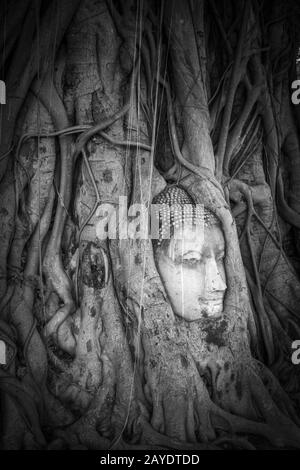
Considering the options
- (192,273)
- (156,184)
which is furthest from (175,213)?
(192,273)

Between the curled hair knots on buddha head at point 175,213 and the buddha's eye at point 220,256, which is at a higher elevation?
the curled hair knots on buddha head at point 175,213

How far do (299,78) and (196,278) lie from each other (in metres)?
1.63

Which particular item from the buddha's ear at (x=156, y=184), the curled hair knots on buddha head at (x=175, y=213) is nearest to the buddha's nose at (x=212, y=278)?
the curled hair knots on buddha head at (x=175, y=213)

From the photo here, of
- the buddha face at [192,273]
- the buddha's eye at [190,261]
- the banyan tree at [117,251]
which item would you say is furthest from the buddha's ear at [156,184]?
the buddha's eye at [190,261]

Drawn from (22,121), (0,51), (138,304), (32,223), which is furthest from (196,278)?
(0,51)

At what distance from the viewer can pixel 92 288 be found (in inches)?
90.8

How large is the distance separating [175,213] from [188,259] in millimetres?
254

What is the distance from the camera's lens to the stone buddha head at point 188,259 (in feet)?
7.77

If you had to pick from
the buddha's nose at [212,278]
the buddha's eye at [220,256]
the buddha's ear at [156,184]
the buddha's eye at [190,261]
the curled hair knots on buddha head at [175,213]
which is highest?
the buddha's ear at [156,184]

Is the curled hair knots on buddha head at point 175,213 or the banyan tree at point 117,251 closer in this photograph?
the banyan tree at point 117,251

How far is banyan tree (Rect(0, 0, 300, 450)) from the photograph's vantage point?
7.30 feet

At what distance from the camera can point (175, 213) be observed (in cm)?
239

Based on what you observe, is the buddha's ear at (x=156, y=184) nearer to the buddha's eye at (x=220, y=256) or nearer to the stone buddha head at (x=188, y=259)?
the stone buddha head at (x=188, y=259)

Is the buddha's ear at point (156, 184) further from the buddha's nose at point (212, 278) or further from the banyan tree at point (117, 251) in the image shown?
the buddha's nose at point (212, 278)
